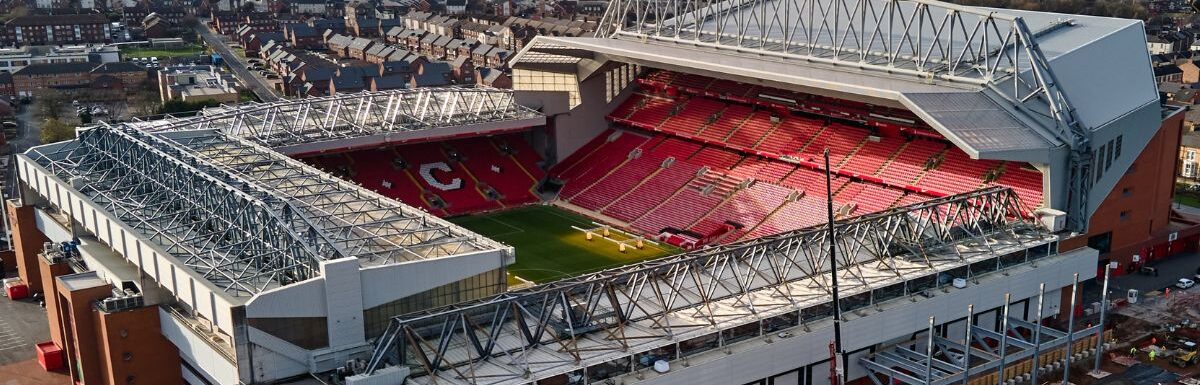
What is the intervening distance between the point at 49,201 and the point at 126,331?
57.6ft

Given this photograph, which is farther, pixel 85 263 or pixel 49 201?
pixel 49 201

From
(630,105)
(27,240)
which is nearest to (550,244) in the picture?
(630,105)

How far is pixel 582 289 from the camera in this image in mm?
36750

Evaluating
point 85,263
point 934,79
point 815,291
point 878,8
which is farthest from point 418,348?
point 878,8

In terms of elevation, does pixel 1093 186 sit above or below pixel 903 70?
below

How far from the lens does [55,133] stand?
89875mm

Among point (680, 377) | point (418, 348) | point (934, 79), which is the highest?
point (934, 79)

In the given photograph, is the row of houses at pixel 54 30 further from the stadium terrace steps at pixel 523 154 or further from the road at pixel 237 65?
the stadium terrace steps at pixel 523 154

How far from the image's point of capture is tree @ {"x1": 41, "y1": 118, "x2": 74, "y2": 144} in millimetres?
89562

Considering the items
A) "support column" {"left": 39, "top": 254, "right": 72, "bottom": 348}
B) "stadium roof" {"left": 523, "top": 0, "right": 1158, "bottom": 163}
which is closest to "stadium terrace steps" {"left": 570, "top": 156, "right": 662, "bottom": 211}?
"stadium roof" {"left": 523, "top": 0, "right": 1158, "bottom": 163}

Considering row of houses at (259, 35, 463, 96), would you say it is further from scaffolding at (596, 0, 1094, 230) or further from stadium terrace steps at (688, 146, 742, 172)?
stadium terrace steps at (688, 146, 742, 172)

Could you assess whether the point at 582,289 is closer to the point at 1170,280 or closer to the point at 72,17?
the point at 1170,280

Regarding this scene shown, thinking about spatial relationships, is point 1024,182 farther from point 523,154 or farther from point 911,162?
point 523,154

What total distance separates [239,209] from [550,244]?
26.3 m
